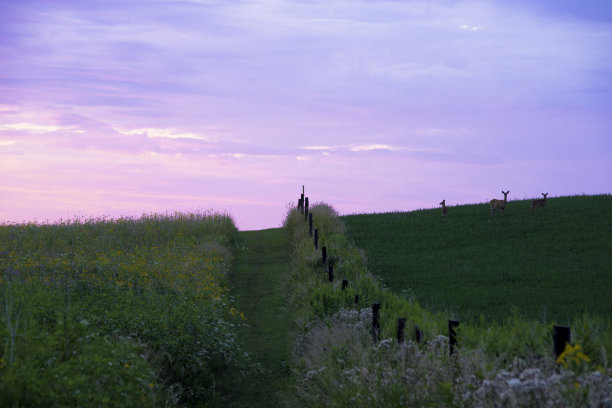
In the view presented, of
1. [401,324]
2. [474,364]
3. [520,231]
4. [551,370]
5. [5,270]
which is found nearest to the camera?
[551,370]

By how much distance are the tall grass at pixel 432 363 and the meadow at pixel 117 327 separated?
1.93m

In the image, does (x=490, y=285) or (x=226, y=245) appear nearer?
(x=490, y=285)

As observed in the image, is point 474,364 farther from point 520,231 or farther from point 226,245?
point 520,231

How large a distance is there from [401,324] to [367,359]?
0.91 m

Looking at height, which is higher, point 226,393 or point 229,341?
point 229,341

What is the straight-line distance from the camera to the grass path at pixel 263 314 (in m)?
10.2

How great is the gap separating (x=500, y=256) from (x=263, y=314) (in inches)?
430

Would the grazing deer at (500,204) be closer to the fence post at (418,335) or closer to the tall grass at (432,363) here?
the tall grass at (432,363)

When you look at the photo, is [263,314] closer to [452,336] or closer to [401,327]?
[401,327]

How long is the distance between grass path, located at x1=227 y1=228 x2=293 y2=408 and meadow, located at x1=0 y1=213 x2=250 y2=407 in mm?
528

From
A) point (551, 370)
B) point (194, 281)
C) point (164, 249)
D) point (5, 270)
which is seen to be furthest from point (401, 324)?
point (164, 249)

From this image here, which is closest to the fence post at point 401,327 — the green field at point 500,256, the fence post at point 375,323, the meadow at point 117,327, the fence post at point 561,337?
the fence post at point 375,323

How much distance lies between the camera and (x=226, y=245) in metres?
23.6

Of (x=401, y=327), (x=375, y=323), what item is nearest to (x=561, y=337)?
(x=401, y=327)
